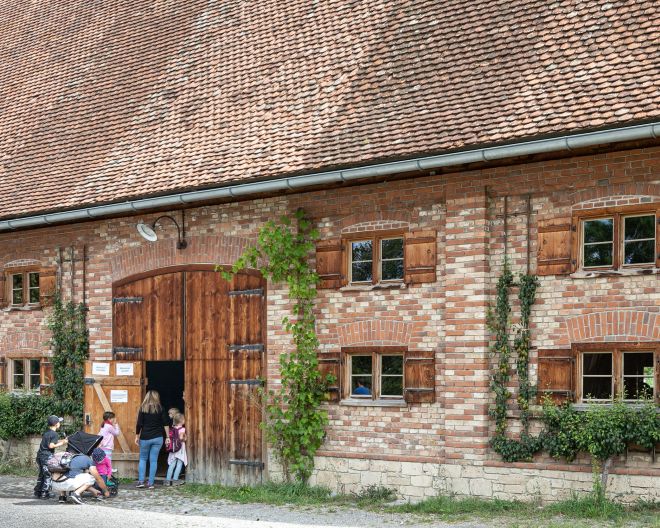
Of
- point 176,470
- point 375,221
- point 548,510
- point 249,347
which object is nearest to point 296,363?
point 249,347

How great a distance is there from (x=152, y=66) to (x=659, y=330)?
1113 cm

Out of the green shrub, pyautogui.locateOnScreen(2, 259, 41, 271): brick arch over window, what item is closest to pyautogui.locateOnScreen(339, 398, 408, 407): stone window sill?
the green shrub

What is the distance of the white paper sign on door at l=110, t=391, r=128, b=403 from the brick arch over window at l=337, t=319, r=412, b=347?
447cm

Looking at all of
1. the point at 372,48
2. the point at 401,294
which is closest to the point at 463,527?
the point at 401,294

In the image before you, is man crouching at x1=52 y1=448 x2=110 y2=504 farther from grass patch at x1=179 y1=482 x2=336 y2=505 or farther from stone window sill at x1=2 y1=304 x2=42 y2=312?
stone window sill at x1=2 y1=304 x2=42 y2=312

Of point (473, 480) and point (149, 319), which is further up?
point (149, 319)

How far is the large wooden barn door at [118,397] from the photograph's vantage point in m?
17.4

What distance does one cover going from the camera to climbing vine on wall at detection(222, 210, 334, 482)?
49.4 ft

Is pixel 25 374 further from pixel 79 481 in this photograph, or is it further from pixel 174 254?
pixel 79 481

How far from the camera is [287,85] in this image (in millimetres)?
16719

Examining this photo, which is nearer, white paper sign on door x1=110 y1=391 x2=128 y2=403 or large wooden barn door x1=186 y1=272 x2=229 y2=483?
large wooden barn door x1=186 y1=272 x2=229 y2=483

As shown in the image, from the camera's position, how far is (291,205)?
1562cm

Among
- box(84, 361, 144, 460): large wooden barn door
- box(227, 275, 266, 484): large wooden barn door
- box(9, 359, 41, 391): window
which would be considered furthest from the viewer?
box(9, 359, 41, 391): window

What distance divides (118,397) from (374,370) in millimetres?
5077
